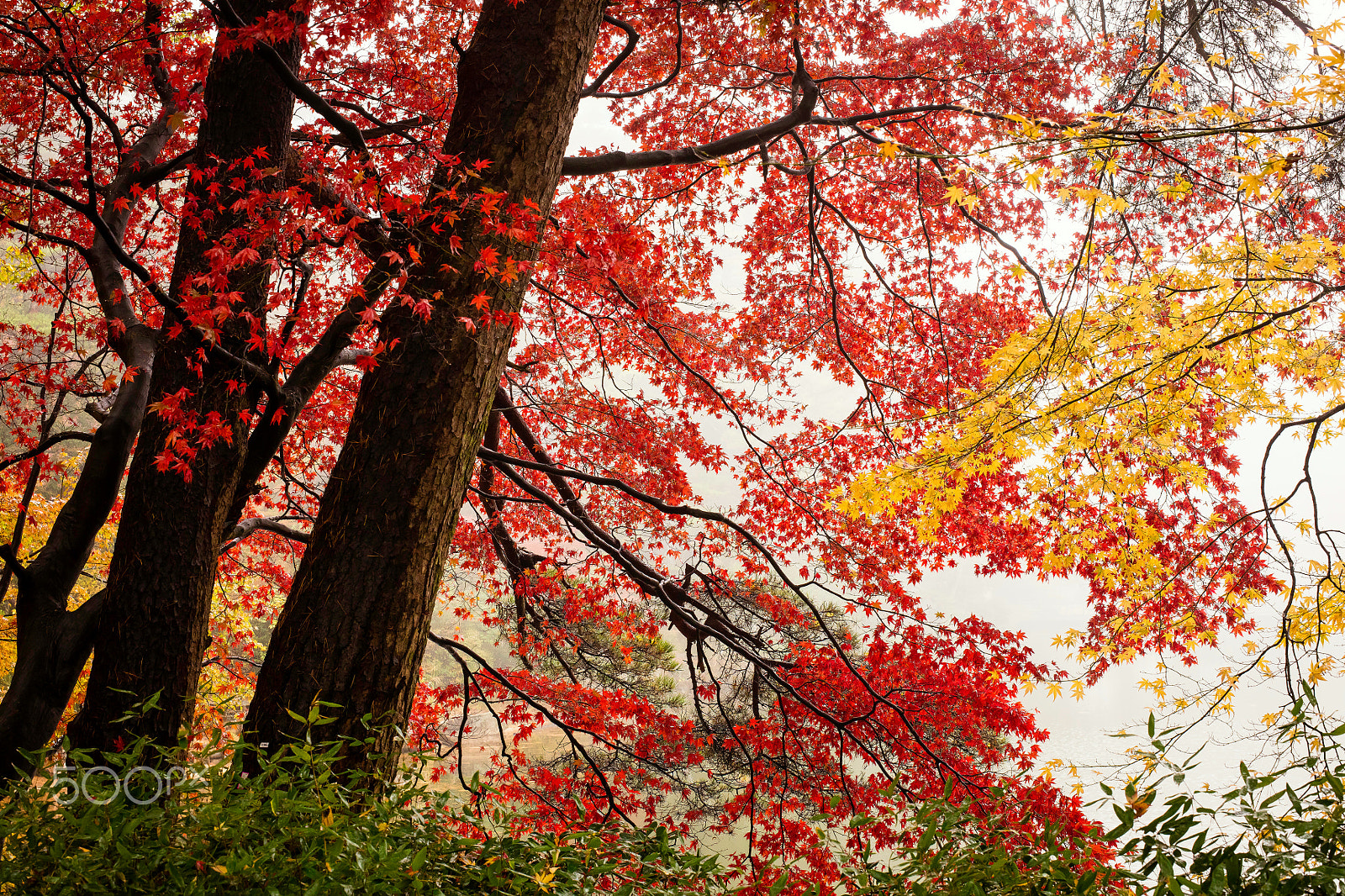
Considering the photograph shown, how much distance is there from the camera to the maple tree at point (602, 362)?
2520 millimetres

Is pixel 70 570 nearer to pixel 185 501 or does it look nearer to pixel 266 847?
pixel 185 501

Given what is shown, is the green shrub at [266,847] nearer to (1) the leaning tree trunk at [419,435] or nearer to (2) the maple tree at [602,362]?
(2) the maple tree at [602,362]

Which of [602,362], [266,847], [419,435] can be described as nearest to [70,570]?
[419,435]

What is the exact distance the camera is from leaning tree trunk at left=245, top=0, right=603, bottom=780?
2.19 metres

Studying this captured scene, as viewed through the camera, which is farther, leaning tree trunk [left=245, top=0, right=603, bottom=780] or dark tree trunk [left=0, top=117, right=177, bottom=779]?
dark tree trunk [left=0, top=117, right=177, bottom=779]

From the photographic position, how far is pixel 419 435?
2.37m

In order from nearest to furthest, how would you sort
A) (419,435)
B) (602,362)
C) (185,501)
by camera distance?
(419,435)
(185,501)
(602,362)

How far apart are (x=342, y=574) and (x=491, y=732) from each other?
20571 millimetres

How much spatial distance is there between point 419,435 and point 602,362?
3.35 m

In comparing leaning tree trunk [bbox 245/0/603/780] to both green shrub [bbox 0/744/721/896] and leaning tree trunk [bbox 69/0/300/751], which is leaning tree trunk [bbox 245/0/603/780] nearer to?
green shrub [bbox 0/744/721/896]

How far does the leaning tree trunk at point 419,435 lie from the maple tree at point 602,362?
0.04 feet

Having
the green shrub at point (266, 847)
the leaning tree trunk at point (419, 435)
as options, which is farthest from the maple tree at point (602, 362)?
the green shrub at point (266, 847)

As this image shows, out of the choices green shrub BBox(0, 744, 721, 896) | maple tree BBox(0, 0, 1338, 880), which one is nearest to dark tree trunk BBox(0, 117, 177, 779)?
maple tree BBox(0, 0, 1338, 880)

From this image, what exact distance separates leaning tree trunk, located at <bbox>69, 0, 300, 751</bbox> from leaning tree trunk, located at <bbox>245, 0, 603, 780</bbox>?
1113 mm
